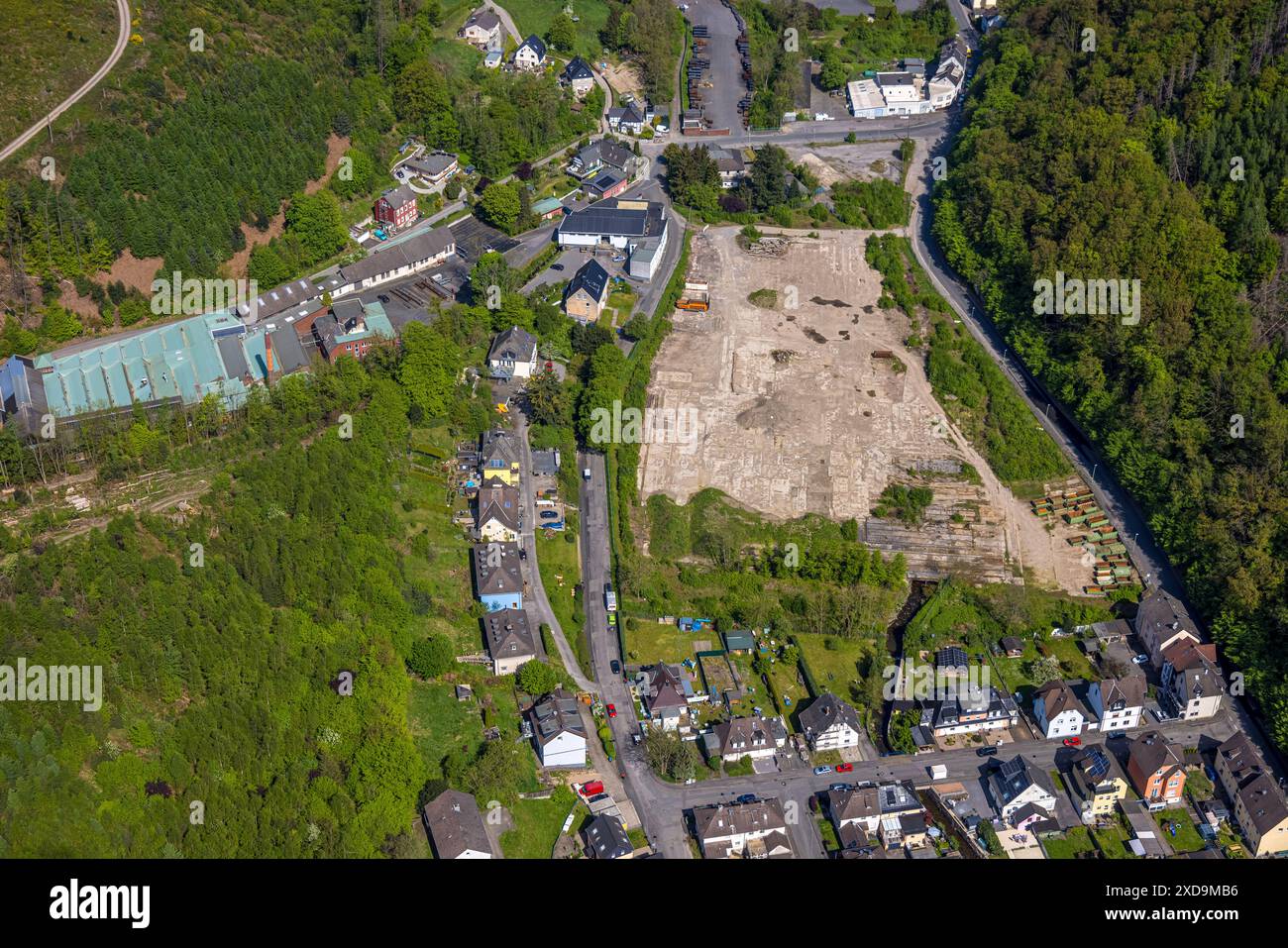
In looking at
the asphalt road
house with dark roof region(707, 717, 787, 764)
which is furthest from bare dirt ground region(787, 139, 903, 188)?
house with dark roof region(707, 717, 787, 764)

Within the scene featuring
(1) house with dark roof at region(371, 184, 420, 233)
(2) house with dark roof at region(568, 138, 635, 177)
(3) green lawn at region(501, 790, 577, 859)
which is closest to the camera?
(3) green lawn at region(501, 790, 577, 859)

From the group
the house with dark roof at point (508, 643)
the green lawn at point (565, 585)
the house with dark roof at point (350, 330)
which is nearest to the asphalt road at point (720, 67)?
the house with dark roof at point (350, 330)

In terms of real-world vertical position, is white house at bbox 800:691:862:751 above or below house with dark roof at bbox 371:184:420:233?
below

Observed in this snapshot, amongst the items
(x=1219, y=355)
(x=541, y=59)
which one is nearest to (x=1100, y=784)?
(x=1219, y=355)

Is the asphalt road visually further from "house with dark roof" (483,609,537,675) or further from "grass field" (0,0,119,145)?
"house with dark roof" (483,609,537,675)

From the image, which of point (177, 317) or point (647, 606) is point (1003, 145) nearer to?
point (647, 606)

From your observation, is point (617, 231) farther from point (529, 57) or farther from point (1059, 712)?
point (1059, 712)

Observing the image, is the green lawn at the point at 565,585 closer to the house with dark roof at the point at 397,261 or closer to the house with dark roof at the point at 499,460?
the house with dark roof at the point at 499,460

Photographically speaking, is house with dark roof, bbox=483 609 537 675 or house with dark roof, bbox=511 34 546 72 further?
house with dark roof, bbox=511 34 546 72
